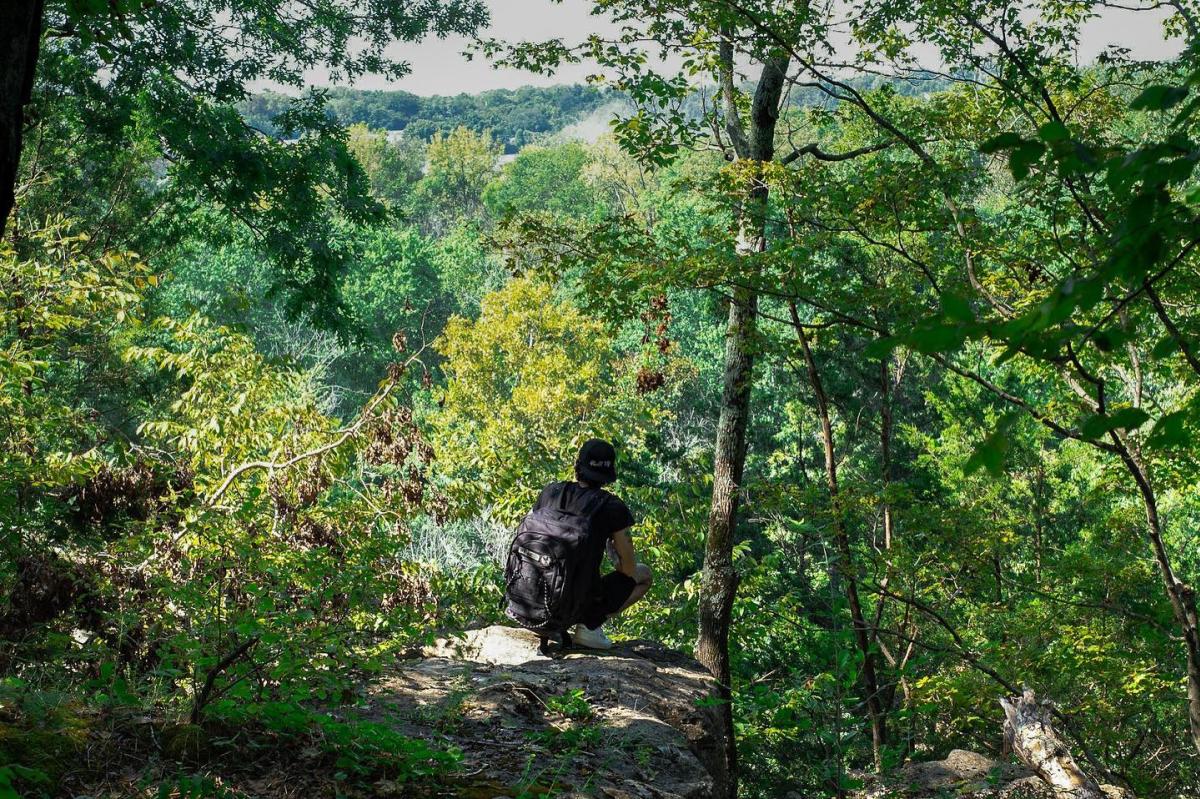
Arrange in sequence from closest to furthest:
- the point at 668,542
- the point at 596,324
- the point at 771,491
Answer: the point at 771,491, the point at 668,542, the point at 596,324

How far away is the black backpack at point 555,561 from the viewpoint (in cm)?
562

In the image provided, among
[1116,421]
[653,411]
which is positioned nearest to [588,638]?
[1116,421]

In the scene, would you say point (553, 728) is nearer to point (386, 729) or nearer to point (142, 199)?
point (386, 729)

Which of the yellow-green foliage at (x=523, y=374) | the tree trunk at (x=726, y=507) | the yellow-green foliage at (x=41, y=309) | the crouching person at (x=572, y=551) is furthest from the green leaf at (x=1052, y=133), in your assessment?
the yellow-green foliage at (x=523, y=374)

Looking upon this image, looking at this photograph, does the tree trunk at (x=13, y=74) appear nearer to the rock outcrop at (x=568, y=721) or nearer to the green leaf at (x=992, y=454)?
the green leaf at (x=992, y=454)

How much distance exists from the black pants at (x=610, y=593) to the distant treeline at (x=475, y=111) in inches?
6109

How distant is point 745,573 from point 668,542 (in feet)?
3.98

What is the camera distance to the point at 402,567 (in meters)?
7.54

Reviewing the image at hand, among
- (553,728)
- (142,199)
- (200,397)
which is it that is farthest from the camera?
(142,199)

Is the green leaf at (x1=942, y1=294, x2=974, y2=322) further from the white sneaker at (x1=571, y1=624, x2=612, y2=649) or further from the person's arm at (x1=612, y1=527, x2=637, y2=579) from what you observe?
the white sneaker at (x1=571, y1=624, x2=612, y2=649)

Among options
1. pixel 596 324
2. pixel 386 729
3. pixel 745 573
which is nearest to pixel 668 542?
pixel 745 573

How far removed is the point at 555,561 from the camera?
5664 mm

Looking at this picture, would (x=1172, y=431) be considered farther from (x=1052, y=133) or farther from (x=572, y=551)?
(x=572, y=551)

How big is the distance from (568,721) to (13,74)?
3441 millimetres
